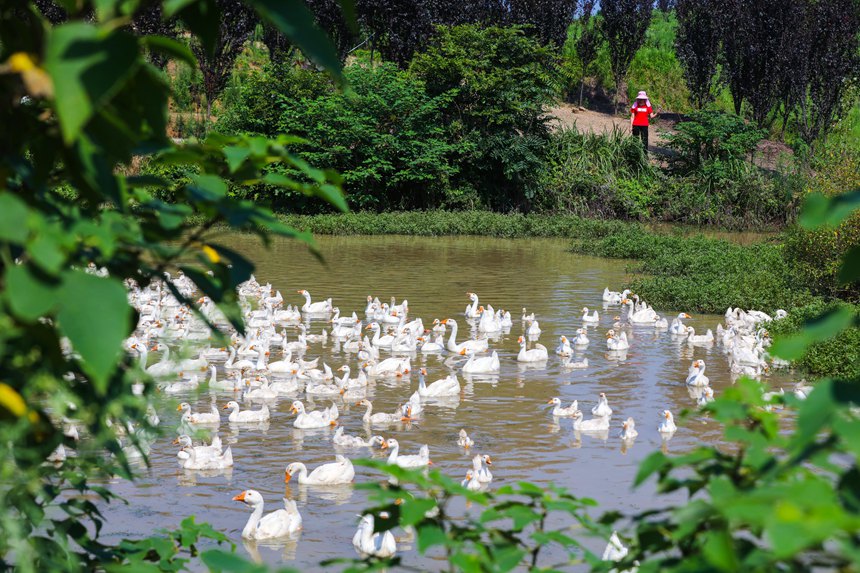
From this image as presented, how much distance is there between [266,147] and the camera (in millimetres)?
1744

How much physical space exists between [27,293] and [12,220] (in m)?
0.09

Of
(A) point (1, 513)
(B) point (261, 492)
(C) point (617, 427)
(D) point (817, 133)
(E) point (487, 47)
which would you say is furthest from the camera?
(D) point (817, 133)

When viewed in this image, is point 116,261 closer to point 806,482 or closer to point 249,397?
point 806,482

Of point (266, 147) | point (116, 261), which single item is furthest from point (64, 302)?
point (266, 147)

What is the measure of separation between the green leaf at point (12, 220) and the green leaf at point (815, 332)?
0.92m

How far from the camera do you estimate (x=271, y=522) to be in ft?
23.9

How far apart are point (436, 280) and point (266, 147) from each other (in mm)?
17839

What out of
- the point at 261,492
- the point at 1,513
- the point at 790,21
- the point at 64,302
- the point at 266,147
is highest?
the point at 790,21

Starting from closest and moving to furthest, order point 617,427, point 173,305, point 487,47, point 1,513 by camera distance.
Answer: point 1,513 → point 617,427 → point 173,305 → point 487,47

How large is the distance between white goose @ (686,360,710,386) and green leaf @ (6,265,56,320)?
A: 1125 centimetres

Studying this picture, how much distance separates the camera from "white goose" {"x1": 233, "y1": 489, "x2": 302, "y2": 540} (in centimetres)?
723

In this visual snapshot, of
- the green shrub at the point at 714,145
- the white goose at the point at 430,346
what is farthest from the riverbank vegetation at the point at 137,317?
the green shrub at the point at 714,145

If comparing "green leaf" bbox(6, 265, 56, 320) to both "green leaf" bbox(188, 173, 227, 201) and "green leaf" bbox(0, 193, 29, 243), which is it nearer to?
Answer: "green leaf" bbox(0, 193, 29, 243)

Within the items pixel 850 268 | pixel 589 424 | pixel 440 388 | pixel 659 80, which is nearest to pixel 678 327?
pixel 440 388
